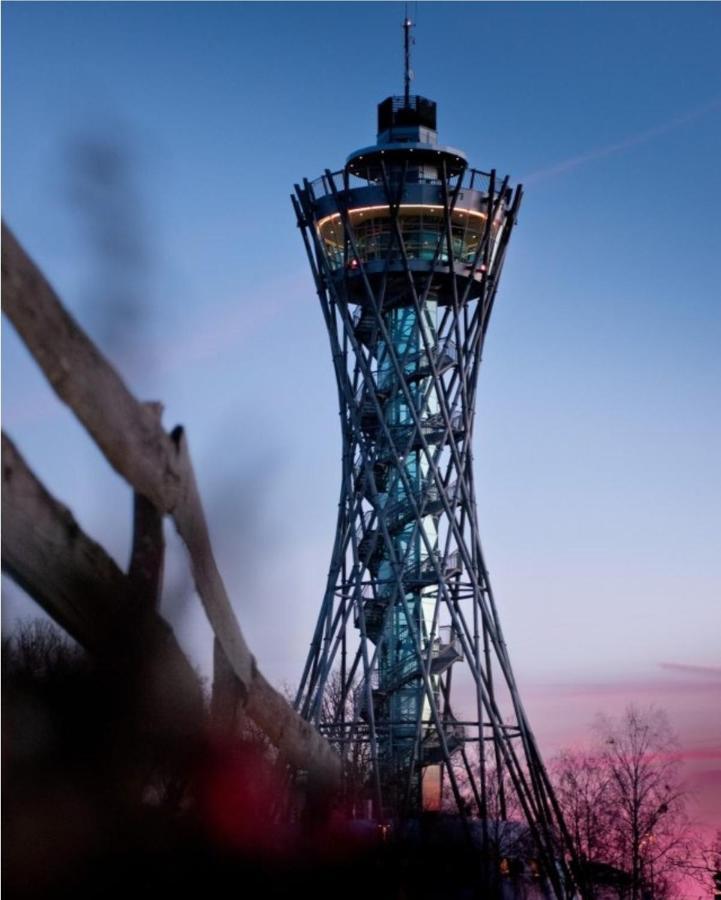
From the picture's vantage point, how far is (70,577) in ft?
21.5

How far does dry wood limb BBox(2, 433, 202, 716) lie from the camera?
6152 millimetres

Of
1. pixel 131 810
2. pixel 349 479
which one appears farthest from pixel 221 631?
pixel 349 479

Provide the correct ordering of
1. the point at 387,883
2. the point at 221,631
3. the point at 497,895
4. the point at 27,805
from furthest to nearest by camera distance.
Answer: the point at 497,895
the point at 387,883
the point at 27,805
the point at 221,631

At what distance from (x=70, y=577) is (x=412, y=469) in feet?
146

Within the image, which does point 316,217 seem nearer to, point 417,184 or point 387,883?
point 417,184

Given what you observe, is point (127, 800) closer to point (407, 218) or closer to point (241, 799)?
point (241, 799)

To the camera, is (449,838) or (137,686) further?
(449,838)

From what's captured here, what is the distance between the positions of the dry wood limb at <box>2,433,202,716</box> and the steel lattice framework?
136 ft

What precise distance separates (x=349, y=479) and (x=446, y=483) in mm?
3151

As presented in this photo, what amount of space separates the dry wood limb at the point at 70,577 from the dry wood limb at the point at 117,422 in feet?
0.95

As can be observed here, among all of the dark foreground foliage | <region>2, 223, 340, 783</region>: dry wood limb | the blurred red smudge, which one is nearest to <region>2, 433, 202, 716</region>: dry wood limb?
<region>2, 223, 340, 783</region>: dry wood limb

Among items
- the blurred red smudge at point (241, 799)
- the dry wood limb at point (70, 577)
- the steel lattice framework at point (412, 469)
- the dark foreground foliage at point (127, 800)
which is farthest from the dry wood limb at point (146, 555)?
the steel lattice framework at point (412, 469)

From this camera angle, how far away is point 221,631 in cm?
740

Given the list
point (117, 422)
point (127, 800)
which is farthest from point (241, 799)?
point (117, 422)
